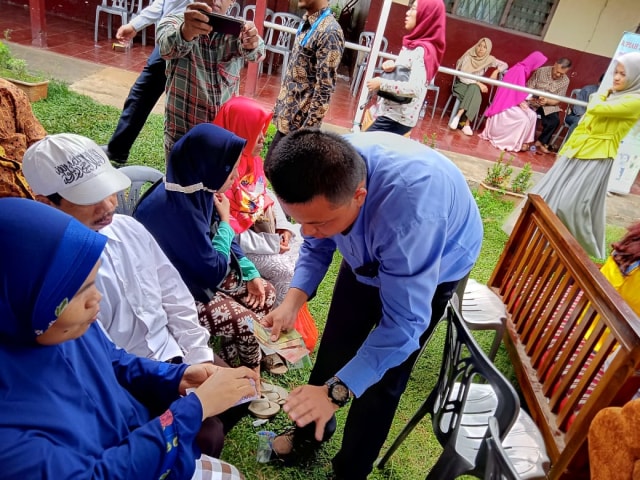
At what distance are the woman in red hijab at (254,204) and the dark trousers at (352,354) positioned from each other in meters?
0.78

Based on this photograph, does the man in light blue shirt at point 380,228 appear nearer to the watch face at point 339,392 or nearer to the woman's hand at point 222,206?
the watch face at point 339,392

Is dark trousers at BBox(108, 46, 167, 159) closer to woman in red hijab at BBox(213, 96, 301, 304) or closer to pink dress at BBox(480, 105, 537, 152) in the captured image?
woman in red hijab at BBox(213, 96, 301, 304)

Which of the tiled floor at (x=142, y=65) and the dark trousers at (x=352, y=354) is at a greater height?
the dark trousers at (x=352, y=354)

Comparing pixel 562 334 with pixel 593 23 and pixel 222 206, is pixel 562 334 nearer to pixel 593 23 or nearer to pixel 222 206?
pixel 222 206

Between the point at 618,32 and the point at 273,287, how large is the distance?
29.8 feet

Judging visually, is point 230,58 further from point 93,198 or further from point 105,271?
point 105,271

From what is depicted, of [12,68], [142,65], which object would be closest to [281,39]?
[142,65]

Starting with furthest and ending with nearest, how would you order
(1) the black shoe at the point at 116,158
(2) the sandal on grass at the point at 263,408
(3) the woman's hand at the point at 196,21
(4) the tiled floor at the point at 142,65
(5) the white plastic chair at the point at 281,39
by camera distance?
1. (5) the white plastic chair at the point at 281,39
2. (4) the tiled floor at the point at 142,65
3. (1) the black shoe at the point at 116,158
4. (3) the woman's hand at the point at 196,21
5. (2) the sandal on grass at the point at 263,408

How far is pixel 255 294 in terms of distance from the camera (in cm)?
251

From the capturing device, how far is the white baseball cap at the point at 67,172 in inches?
67.6

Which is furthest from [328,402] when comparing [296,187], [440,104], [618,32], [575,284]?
[618,32]

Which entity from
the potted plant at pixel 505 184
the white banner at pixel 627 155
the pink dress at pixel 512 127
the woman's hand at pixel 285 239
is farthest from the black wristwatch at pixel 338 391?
the pink dress at pixel 512 127

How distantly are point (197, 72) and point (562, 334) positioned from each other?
106 inches

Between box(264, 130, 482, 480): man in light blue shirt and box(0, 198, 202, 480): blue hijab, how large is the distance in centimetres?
51
